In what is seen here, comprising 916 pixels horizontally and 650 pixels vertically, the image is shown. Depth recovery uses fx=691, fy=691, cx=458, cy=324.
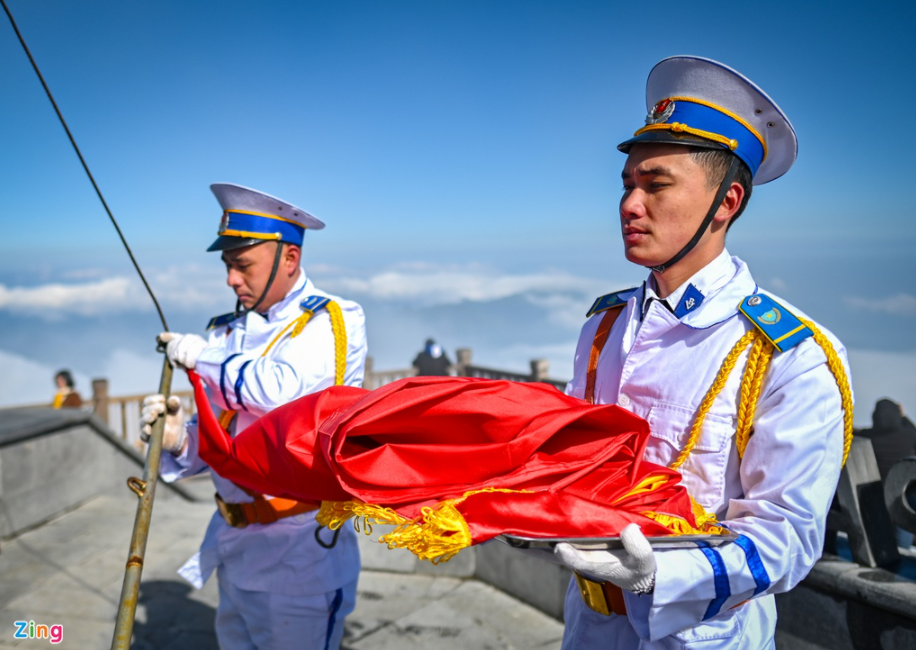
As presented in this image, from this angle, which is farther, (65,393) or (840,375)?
(65,393)

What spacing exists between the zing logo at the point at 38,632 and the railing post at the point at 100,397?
6591 millimetres

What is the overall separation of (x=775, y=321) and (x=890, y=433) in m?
3.93

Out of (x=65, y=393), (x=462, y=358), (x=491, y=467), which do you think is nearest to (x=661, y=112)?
(x=491, y=467)

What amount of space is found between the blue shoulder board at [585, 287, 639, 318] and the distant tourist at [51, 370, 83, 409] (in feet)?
30.2

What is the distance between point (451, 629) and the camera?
4414 millimetres

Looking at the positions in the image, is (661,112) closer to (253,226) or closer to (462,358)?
Result: (253,226)

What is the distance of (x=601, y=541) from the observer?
1.42 m

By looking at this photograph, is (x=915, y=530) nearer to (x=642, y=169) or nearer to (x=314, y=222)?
(x=642, y=169)

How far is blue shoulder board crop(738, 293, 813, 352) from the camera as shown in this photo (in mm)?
1629

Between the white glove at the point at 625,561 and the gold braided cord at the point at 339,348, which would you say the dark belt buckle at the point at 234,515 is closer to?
the gold braided cord at the point at 339,348

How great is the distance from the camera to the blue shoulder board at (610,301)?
2158 mm

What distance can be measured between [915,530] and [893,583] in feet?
0.77

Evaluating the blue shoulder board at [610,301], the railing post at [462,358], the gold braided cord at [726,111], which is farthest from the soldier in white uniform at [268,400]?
the railing post at [462,358]

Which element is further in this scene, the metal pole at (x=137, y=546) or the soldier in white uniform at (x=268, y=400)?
the soldier in white uniform at (x=268, y=400)
